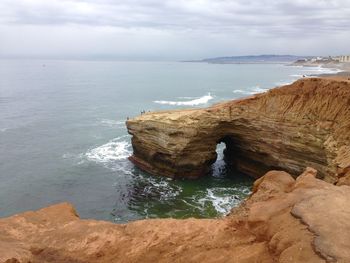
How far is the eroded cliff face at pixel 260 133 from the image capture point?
88.0ft

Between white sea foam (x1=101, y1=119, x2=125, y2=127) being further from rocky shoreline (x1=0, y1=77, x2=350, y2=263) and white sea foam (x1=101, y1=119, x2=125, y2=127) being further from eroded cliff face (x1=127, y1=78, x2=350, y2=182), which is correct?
rocky shoreline (x1=0, y1=77, x2=350, y2=263)

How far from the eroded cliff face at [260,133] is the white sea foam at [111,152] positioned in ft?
9.69

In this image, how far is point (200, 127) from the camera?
103 feet

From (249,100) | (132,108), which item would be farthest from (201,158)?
(132,108)

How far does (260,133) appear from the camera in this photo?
3109cm

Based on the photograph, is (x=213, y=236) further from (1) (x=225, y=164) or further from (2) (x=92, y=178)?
(1) (x=225, y=164)

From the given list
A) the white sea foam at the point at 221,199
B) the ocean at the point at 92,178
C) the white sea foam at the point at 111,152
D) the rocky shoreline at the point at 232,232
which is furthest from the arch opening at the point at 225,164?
the rocky shoreline at the point at 232,232

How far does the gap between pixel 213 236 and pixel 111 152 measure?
29689 millimetres

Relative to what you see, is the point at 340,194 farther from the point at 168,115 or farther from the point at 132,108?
the point at 132,108

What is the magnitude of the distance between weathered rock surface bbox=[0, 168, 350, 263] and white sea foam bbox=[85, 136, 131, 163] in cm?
2445

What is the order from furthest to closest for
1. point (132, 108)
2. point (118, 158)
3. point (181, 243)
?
point (132, 108), point (118, 158), point (181, 243)

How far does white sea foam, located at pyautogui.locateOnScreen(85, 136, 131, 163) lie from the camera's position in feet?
126

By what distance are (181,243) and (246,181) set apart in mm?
22264

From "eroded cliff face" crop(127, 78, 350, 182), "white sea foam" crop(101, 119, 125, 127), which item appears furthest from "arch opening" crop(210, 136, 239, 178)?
"white sea foam" crop(101, 119, 125, 127)
